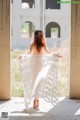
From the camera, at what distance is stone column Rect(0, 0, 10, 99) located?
7227mm

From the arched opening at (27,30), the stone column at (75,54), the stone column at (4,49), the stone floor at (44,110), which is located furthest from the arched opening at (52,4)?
the stone floor at (44,110)

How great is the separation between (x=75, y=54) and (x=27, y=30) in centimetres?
A: 135

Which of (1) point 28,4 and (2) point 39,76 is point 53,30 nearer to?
(1) point 28,4

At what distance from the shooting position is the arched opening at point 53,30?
7.97 m

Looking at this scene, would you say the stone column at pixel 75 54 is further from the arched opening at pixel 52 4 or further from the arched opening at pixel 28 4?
the arched opening at pixel 28 4

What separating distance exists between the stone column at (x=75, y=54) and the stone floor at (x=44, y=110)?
0.28 meters

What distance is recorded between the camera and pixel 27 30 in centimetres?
800

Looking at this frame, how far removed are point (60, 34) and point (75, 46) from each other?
883 mm

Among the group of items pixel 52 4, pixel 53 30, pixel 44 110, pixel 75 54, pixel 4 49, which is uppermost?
pixel 52 4

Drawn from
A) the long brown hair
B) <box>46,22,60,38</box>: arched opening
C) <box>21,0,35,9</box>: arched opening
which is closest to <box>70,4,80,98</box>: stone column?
<box>46,22,60,38</box>: arched opening

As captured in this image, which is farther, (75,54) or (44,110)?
(75,54)

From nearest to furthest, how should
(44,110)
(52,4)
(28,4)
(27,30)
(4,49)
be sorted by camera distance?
(44,110) < (4,49) < (27,30) < (52,4) < (28,4)

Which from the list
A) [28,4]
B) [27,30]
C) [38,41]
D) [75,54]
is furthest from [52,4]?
A: [38,41]

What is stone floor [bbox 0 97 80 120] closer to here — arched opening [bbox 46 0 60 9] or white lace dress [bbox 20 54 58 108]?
white lace dress [bbox 20 54 58 108]
